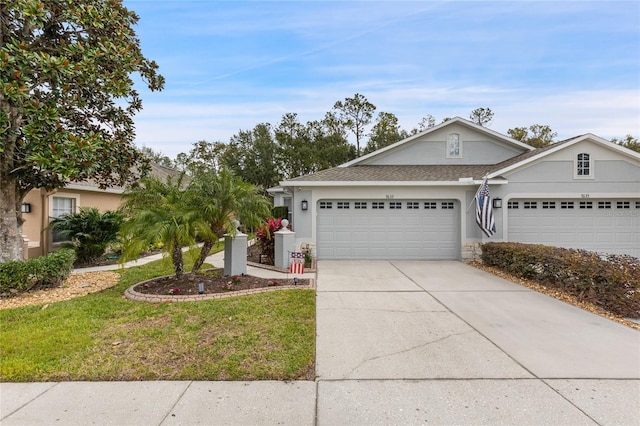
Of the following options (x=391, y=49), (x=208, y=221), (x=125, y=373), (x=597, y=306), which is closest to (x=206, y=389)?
(x=125, y=373)

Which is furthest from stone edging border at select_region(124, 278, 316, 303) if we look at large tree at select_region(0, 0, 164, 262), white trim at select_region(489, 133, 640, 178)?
white trim at select_region(489, 133, 640, 178)

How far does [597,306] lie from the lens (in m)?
6.24

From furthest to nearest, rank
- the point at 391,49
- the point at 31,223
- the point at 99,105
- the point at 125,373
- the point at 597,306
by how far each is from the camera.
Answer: the point at 391,49 < the point at 31,223 < the point at 99,105 < the point at 597,306 < the point at 125,373

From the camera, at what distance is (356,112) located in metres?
29.8

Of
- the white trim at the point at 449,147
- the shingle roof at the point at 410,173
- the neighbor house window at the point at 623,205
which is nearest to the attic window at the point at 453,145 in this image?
the white trim at the point at 449,147

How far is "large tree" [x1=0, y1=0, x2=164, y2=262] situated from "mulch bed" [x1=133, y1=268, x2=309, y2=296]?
9.16ft

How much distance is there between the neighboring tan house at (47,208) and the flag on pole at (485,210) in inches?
469

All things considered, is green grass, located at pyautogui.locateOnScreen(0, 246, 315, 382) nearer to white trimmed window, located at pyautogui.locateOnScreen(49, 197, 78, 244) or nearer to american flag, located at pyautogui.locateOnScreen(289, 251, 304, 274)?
american flag, located at pyautogui.locateOnScreen(289, 251, 304, 274)

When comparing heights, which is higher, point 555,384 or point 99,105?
point 99,105

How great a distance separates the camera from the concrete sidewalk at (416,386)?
2.91 metres

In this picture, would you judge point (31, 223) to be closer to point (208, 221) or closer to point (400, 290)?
point (208, 221)

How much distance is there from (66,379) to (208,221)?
3.92 meters

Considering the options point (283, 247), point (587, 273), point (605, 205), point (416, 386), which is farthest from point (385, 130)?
point (416, 386)

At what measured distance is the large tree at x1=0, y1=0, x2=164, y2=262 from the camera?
6.35 metres
